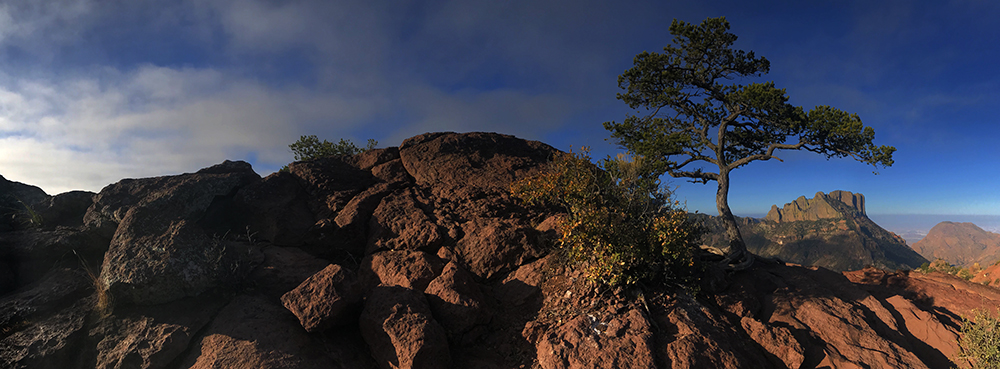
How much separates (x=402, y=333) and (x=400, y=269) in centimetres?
225

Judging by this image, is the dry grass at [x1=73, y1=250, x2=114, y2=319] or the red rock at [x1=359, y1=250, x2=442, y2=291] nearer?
the dry grass at [x1=73, y1=250, x2=114, y2=319]

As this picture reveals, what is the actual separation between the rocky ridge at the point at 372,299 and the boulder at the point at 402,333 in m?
0.03

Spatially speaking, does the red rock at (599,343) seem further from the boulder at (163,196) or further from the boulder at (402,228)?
the boulder at (163,196)

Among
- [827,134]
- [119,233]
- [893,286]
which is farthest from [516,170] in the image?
[893,286]

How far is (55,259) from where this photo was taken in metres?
7.81

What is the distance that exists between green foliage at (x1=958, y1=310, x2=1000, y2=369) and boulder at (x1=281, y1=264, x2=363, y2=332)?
38.5 feet

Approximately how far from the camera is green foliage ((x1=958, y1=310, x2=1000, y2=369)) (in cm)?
648

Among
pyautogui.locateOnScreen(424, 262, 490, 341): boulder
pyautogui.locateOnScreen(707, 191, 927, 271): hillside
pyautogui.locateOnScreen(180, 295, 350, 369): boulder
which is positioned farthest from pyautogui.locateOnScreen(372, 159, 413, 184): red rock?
pyautogui.locateOnScreen(707, 191, 927, 271): hillside

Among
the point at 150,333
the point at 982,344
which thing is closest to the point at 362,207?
the point at 150,333

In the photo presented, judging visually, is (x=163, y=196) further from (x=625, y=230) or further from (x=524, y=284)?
(x=625, y=230)

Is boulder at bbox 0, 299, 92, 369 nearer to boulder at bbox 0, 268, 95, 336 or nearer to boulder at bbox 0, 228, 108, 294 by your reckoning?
boulder at bbox 0, 268, 95, 336

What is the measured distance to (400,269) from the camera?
8.33 m

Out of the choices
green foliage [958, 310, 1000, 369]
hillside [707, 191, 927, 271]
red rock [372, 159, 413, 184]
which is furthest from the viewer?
hillside [707, 191, 927, 271]

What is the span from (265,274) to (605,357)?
24.8 feet
